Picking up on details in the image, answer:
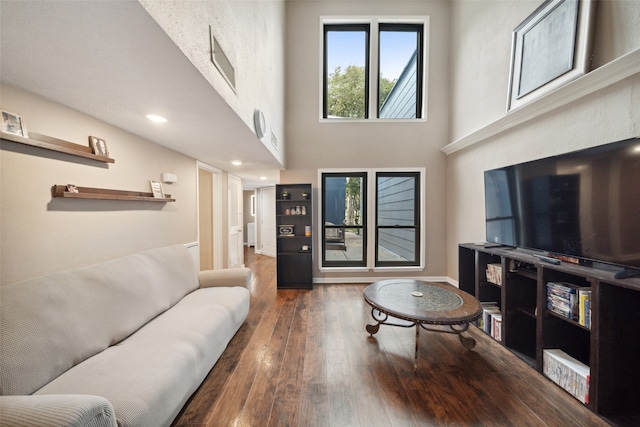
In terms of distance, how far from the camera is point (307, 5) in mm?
4098

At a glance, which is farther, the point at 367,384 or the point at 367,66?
the point at 367,66

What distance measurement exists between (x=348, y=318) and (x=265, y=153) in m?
2.32

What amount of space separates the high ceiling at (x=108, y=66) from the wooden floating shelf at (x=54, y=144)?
10.5 inches

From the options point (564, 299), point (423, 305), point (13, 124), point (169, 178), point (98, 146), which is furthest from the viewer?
point (169, 178)

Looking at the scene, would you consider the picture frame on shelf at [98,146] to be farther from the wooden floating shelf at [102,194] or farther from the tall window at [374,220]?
the tall window at [374,220]

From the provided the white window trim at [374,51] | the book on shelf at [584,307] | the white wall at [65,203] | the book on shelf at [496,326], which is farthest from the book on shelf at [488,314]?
the white wall at [65,203]

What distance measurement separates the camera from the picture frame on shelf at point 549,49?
6.20 ft

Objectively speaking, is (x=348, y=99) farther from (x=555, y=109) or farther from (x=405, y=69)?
(x=555, y=109)

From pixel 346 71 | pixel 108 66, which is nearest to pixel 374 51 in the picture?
pixel 346 71

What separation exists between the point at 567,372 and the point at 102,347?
126 inches

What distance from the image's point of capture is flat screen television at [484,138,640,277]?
1423 mm

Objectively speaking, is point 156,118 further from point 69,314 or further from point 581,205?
point 581,205

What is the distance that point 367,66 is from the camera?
169 inches

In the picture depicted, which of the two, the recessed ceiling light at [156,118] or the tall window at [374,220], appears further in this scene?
the tall window at [374,220]
